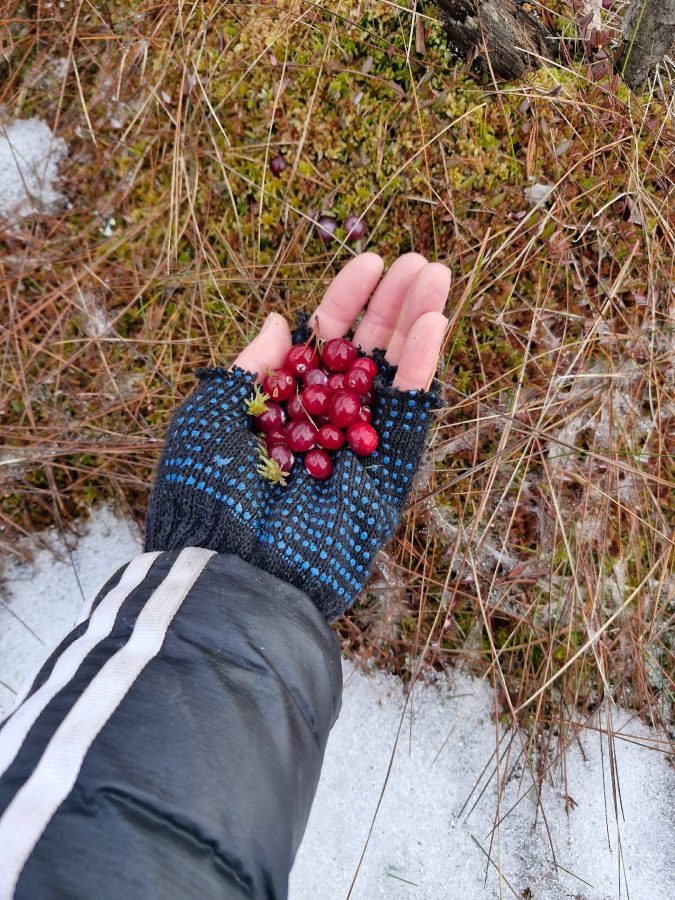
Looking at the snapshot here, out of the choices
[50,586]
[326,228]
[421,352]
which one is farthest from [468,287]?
[50,586]

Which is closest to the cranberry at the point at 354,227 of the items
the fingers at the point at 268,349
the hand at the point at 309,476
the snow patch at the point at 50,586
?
the hand at the point at 309,476

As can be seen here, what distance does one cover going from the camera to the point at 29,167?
3.26m

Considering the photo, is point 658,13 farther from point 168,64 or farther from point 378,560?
point 378,560

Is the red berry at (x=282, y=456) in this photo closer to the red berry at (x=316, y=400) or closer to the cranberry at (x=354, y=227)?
the red berry at (x=316, y=400)

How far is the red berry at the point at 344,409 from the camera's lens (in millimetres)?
2588

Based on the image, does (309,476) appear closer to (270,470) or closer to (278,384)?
(270,470)

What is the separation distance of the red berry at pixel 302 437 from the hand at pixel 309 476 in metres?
0.09

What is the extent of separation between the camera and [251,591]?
7.11 ft

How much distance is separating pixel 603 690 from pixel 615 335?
170 centimetres

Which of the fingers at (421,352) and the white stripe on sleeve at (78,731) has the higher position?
the fingers at (421,352)

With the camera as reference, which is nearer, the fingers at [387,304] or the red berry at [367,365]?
the red berry at [367,365]

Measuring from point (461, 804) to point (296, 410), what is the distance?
77.2 inches

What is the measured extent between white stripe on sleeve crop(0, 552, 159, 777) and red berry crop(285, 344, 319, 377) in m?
1.02

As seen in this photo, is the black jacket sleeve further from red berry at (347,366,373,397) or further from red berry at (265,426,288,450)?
red berry at (347,366,373,397)
